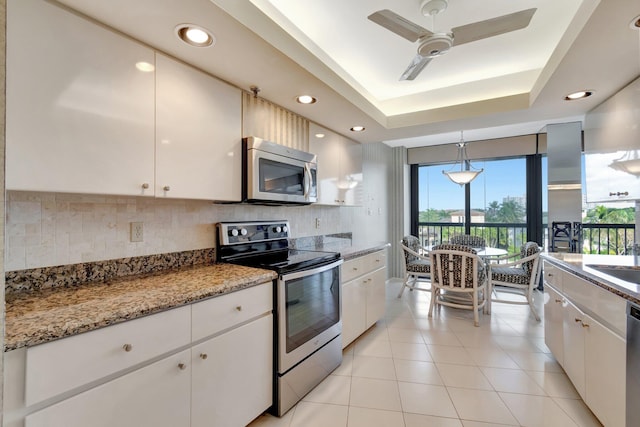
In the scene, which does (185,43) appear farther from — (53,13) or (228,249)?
(228,249)

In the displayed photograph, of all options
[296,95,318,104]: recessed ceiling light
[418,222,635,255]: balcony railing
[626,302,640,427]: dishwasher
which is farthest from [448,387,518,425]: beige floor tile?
[296,95,318,104]: recessed ceiling light

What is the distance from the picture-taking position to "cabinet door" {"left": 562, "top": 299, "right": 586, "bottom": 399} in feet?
5.81

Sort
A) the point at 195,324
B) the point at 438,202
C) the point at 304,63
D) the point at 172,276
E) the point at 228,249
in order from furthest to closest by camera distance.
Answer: the point at 438,202 < the point at 228,249 < the point at 304,63 < the point at 172,276 < the point at 195,324

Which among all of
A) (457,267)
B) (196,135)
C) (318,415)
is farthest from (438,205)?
(196,135)

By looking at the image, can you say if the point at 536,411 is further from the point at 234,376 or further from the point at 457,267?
the point at 234,376

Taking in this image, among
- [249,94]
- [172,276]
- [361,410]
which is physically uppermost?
[249,94]

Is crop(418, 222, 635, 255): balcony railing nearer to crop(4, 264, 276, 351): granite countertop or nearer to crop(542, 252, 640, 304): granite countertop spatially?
crop(542, 252, 640, 304): granite countertop

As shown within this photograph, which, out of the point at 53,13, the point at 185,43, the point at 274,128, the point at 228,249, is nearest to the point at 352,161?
the point at 274,128

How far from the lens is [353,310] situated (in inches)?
102

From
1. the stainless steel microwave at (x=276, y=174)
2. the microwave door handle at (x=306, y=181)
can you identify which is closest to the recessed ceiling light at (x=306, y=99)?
the stainless steel microwave at (x=276, y=174)

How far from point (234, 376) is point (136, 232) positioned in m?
0.97

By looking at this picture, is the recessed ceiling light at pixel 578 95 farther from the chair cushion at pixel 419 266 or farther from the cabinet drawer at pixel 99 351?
the cabinet drawer at pixel 99 351

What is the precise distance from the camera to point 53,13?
1.15 metres

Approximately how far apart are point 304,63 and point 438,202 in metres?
4.47
